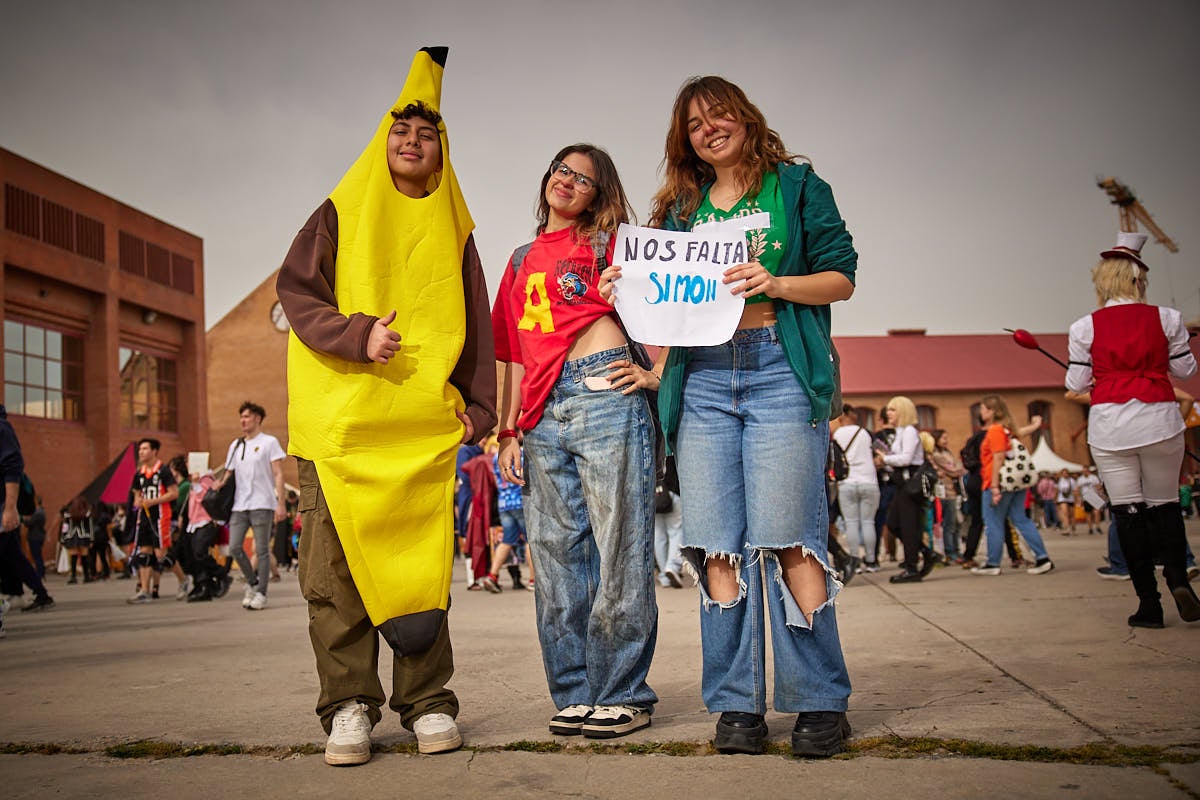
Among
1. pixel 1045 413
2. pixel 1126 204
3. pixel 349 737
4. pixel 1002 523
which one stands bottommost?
pixel 349 737

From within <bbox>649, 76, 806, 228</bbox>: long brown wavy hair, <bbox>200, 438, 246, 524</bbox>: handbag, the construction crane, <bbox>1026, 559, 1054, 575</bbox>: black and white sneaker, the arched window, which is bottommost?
<bbox>1026, 559, 1054, 575</bbox>: black and white sneaker

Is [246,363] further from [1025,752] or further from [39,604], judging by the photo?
[1025,752]

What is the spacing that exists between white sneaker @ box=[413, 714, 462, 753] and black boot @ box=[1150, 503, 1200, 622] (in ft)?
13.5

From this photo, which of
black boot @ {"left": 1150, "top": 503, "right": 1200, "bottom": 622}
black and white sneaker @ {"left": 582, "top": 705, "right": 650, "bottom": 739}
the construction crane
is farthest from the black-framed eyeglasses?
the construction crane

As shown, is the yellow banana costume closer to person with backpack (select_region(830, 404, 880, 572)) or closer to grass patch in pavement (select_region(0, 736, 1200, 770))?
grass patch in pavement (select_region(0, 736, 1200, 770))

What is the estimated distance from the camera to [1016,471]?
1013cm

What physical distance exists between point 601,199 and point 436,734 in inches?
79.5

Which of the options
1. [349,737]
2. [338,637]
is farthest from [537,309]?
[349,737]

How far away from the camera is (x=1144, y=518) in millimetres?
5465

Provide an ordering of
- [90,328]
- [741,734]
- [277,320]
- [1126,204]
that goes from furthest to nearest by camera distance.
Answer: [1126,204] < [277,320] < [90,328] < [741,734]

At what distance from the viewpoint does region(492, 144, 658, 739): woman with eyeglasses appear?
3.43m

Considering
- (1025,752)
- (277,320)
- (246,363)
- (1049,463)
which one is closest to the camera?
(1025,752)

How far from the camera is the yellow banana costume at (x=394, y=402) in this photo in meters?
3.21

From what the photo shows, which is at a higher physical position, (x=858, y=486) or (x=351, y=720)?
(x=858, y=486)
